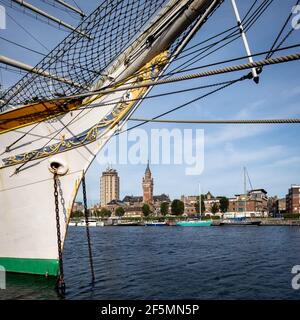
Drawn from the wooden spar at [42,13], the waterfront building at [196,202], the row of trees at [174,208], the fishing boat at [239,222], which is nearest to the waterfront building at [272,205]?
the waterfront building at [196,202]

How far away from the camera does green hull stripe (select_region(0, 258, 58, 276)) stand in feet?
33.7

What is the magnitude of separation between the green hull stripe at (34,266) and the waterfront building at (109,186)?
173 metres

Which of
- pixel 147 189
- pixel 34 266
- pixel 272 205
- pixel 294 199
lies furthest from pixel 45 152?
pixel 147 189

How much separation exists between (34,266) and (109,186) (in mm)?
175842

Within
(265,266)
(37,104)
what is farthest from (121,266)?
(37,104)

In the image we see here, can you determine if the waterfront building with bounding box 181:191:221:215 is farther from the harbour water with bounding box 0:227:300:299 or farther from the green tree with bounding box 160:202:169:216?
the harbour water with bounding box 0:227:300:299

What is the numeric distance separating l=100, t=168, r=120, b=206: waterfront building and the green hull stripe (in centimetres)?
17295

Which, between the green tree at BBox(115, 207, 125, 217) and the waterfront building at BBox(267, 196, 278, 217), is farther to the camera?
the green tree at BBox(115, 207, 125, 217)

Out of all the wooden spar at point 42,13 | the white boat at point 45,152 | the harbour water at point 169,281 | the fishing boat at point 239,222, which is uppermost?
the wooden spar at point 42,13

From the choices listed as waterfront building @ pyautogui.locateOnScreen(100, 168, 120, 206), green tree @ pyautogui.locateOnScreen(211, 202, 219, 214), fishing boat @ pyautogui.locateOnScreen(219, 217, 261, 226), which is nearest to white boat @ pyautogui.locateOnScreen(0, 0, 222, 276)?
fishing boat @ pyautogui.locateOnScreen(219, 217, 261, 226)

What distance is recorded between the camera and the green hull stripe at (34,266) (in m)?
10.3

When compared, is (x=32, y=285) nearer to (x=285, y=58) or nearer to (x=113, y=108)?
(x=113, y=108)

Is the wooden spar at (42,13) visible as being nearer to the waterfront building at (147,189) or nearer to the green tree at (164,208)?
the green tree at (164,208)

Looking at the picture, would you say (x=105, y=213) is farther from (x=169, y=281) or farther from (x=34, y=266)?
(x=34, y=266)
